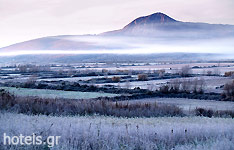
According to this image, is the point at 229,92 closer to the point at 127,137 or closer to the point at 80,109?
the point at 80,109

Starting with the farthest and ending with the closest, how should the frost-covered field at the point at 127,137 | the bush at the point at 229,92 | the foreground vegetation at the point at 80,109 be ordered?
the bush at the point at 229,92 → the foreground vegetation at the point at 80,109 → the frost-covered field at the point at 127,137

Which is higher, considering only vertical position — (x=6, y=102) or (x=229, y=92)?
(x=6, y=102)

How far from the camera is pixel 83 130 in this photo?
10055 millimetres

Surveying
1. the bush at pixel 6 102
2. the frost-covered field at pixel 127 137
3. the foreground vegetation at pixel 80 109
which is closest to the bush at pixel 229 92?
the foreground vegetation at pixel 80 109

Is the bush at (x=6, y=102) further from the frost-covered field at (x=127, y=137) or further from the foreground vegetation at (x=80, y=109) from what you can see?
the frost-covered field at (x=127, y=137)

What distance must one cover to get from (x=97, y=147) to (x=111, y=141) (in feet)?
1.64

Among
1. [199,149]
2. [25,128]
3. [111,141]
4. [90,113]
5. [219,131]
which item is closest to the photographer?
[199,149]

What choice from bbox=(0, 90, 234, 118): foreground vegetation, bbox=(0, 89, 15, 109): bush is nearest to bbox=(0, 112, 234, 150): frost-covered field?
bbox=(0, 89, 15, 109): bush

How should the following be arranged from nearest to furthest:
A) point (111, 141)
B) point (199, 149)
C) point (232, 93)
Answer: point (199, 149), point (111, 141), point (232, 93)

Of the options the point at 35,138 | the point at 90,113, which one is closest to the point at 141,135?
the point at 35,138

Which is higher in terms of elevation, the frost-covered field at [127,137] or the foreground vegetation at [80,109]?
the frost-covered field at [127,137]

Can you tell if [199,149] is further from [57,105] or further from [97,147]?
[57,105]

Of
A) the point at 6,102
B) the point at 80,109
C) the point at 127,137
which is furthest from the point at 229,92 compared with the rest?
the point at 127,137

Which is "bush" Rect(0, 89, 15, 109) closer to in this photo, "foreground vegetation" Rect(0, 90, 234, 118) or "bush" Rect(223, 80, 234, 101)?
"foreground vegetation" Rect(0, 90, 234, 118)
